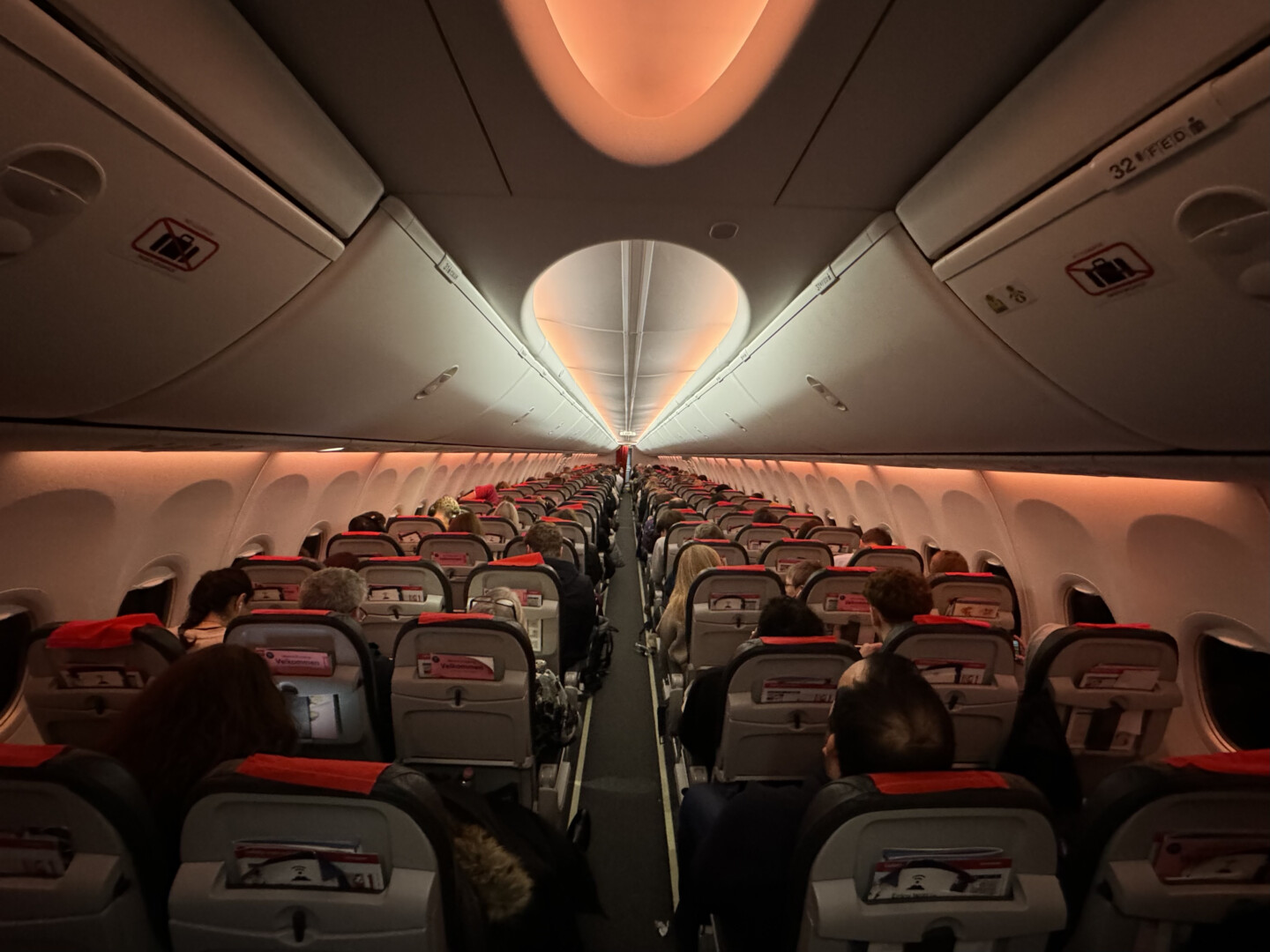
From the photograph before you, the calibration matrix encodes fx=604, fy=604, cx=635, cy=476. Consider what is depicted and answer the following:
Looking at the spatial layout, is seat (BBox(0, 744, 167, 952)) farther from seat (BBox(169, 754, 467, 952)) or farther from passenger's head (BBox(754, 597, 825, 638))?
passenger's head (BBox(754, 597, 825, 638))

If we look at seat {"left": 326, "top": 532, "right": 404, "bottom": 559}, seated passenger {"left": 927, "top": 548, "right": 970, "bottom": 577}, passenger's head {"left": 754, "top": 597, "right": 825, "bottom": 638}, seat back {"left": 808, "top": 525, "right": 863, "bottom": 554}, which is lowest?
passenger's head {"left": 754, "top": 597, "right": 825, "bottom": 638}

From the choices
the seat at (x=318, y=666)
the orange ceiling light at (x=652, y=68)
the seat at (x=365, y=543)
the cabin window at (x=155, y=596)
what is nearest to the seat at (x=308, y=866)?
the seat at (x=318, y=666)

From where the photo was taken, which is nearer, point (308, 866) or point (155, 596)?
point (308, 866)

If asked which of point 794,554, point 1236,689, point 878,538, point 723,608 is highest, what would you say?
point 878,538

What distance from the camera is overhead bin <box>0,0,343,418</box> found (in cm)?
121

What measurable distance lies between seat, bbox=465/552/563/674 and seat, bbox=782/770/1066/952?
10.7 ft

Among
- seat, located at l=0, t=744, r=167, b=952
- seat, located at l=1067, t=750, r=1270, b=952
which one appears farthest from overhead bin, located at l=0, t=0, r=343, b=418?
seat, located at l=1067, t=750, r=1270, b=952

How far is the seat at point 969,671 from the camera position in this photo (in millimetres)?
2908

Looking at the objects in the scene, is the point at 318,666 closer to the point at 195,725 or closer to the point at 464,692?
the point at 464,692

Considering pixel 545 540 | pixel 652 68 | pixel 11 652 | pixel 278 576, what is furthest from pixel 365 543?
pixel 652 68

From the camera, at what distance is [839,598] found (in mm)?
4609

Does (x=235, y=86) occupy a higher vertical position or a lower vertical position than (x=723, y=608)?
higher

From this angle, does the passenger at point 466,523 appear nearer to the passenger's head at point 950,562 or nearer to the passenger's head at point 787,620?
the passenger's head at point 787,620

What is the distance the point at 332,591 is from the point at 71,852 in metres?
2.05
